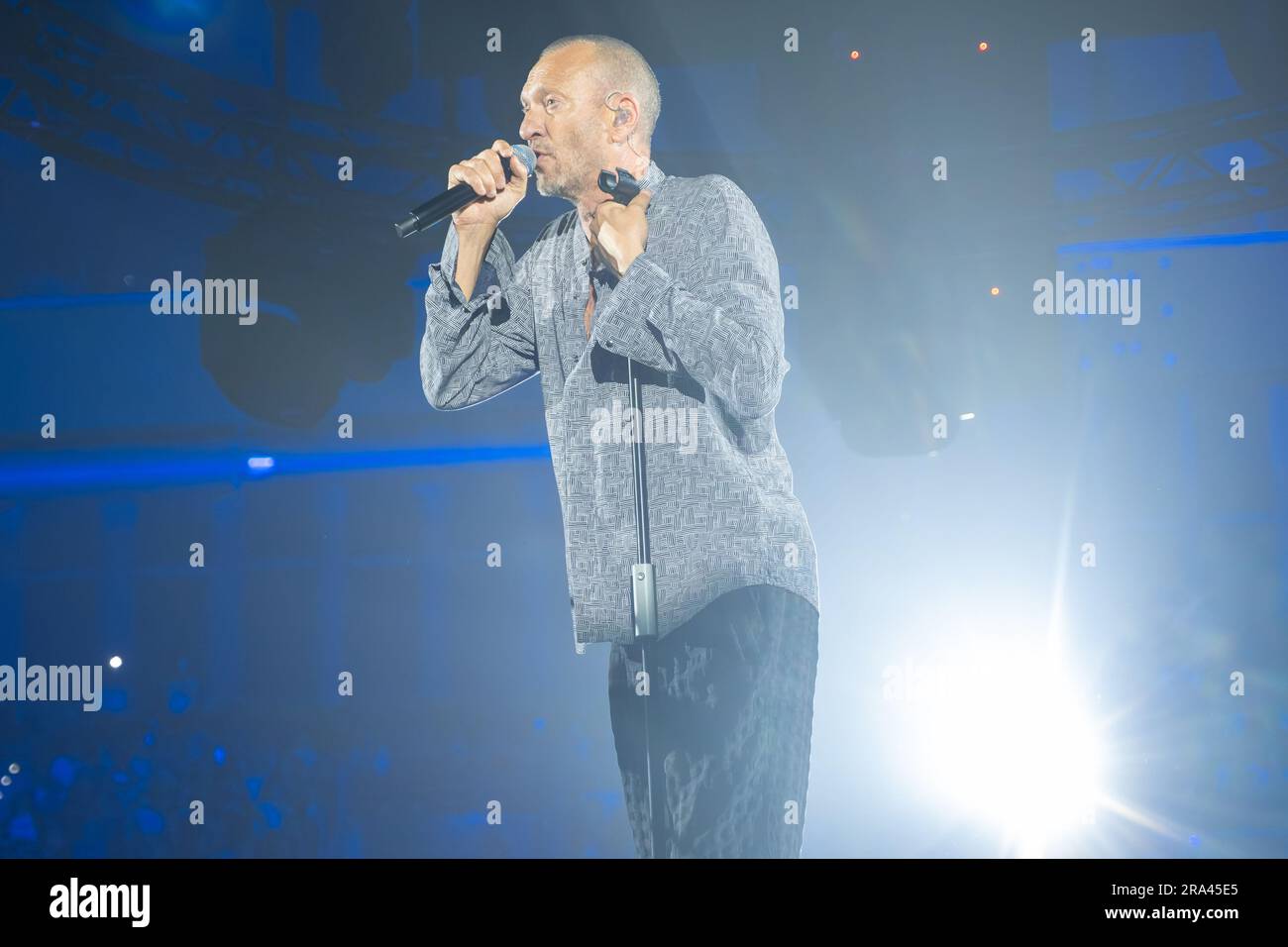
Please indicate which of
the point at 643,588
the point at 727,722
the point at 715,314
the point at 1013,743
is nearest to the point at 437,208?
the point at 715,314

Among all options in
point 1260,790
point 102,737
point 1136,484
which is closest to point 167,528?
point 102,737

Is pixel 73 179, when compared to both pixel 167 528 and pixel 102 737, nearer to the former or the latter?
pixel 167 528

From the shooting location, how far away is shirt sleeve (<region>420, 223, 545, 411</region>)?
231 centimetres

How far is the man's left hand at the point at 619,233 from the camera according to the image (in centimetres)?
204

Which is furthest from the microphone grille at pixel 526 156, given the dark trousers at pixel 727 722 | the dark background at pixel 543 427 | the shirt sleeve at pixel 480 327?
the dark trousers at pixel 727 722

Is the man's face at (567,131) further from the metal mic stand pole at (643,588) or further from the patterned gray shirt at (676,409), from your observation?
the metal mic stand pole at (643,588)

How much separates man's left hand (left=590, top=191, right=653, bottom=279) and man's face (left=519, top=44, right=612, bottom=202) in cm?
22

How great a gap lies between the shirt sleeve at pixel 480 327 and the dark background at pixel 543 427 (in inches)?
9.5

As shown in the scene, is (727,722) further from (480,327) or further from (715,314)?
(480,327)
